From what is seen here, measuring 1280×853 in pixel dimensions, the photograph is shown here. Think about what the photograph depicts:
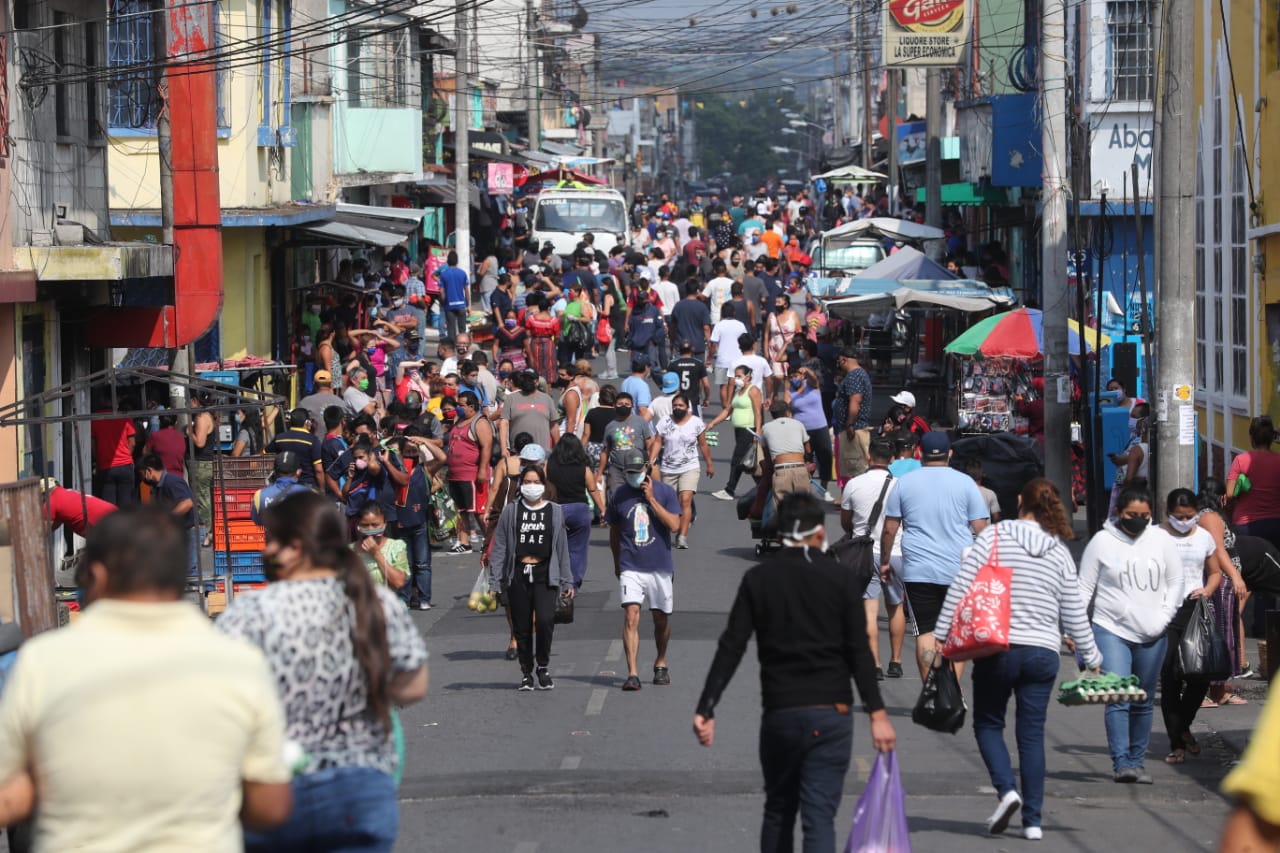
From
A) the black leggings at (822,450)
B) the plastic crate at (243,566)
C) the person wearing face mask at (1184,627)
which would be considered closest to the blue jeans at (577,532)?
the plastic crate at (243,566)

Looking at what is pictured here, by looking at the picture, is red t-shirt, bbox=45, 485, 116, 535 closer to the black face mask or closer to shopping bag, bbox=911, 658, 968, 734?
shopping bag, bbox=911, 658, 968, 734

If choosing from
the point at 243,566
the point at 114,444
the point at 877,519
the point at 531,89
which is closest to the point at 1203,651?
the point at 877,519

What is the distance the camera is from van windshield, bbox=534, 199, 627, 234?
4159 centimetres

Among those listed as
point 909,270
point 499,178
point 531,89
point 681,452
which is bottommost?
point 681,452

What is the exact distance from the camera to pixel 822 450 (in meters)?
20.4

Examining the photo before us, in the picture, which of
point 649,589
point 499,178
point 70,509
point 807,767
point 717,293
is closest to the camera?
point 807,767

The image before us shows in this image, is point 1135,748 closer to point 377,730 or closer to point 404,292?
point 377,730

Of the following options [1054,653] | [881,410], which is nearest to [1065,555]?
[1054,653]

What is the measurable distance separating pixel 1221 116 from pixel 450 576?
8.79 meters

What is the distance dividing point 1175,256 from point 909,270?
14027 mm

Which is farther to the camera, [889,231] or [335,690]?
[889,231]

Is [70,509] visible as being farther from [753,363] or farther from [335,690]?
[753,363]

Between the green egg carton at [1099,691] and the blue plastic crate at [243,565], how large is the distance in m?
7.36

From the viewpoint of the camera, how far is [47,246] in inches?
652
